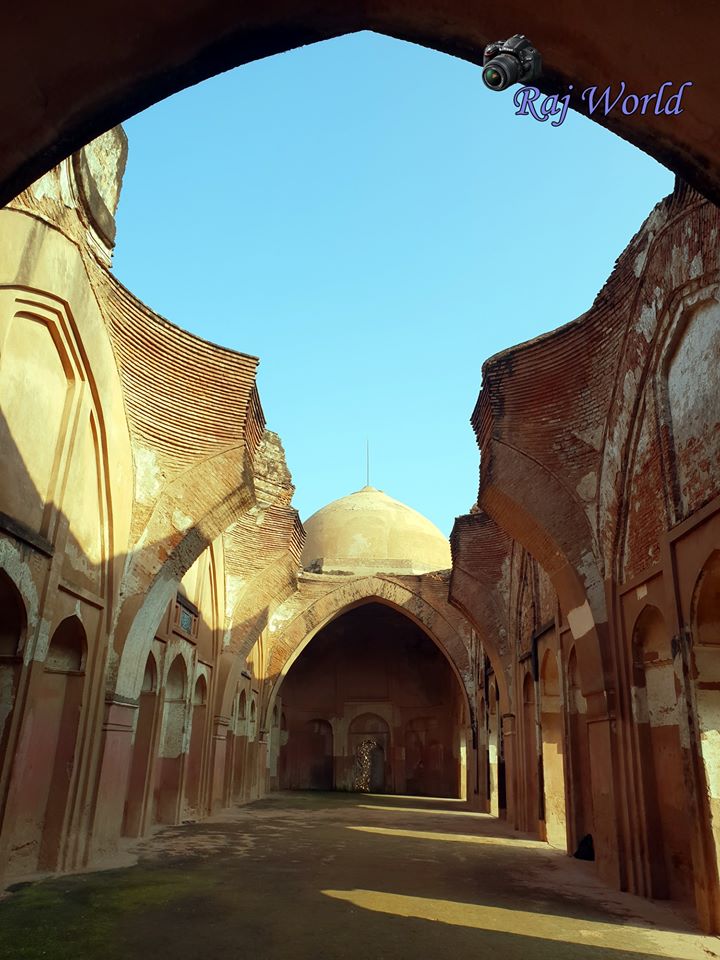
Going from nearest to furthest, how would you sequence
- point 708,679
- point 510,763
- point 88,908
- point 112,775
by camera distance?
point 88,908 < point 708,679 < point 112,775 < point 510,763

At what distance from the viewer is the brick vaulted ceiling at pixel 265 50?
8.33ft

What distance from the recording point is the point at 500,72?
2600mm

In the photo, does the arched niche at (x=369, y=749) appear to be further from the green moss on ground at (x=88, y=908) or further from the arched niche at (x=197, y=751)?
the green moss on ground at (x=88, y=908)

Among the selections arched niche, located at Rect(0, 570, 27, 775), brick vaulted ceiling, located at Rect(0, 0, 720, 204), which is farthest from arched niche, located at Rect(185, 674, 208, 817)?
brick vaulted ceiling, located at Rect(0, 0, 720, 204)

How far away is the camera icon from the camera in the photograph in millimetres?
2594

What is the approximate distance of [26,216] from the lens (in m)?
6.16

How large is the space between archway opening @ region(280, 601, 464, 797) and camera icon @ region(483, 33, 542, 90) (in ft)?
Answer: 74.2

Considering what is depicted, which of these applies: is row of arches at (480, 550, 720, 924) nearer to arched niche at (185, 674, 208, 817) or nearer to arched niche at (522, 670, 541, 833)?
arched niche at (522, 670, 541, 833)

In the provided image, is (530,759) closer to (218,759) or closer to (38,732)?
(218,759)

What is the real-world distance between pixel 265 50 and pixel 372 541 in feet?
71.6

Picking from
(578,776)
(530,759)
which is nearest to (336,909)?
(578,776)

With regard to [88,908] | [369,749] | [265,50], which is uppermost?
[265,50]

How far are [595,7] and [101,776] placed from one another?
7.91 metres

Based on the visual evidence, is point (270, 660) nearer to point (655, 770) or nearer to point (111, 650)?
point (111, 650)
